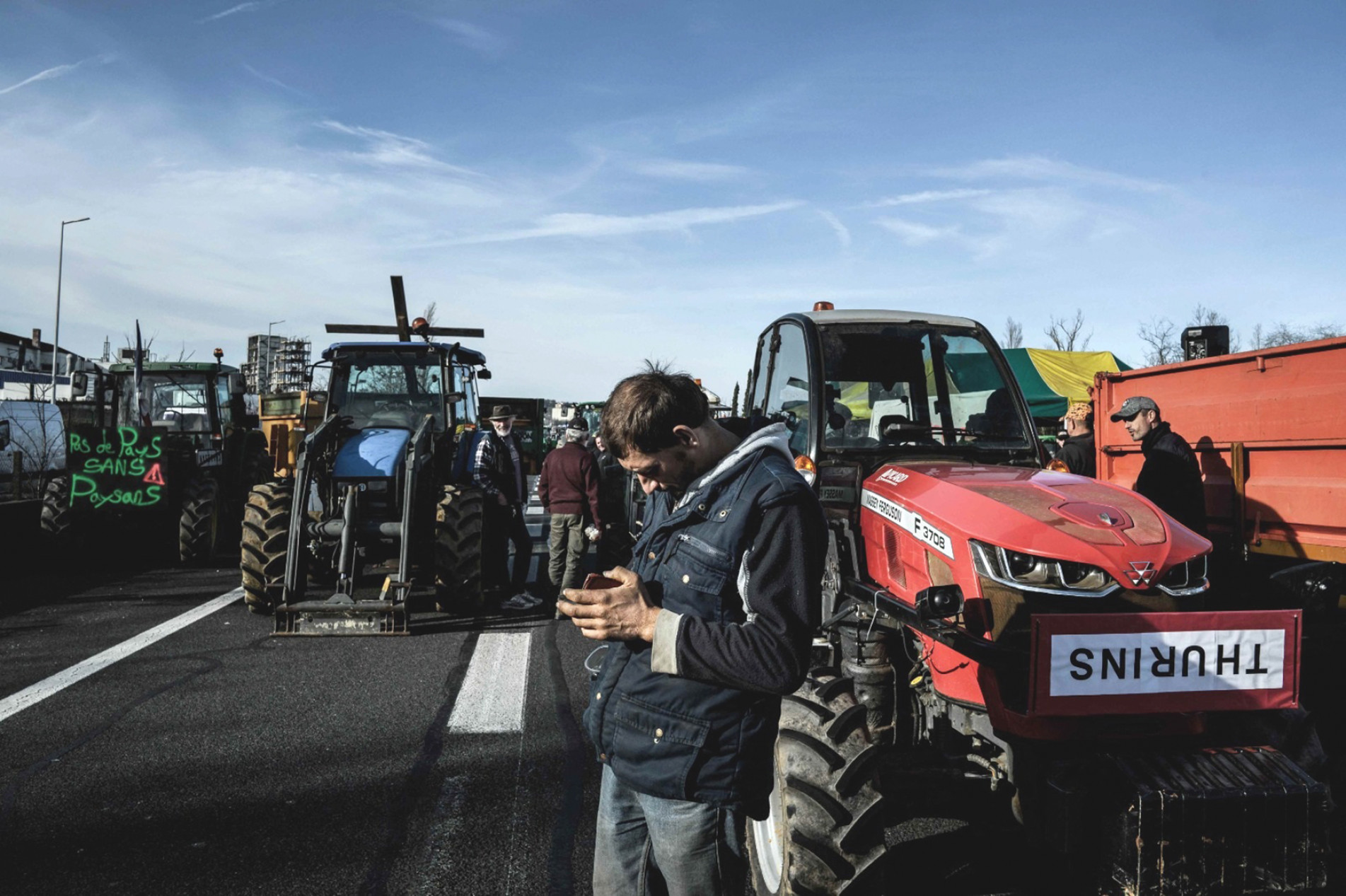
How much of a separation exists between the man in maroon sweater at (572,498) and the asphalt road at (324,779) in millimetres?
1479

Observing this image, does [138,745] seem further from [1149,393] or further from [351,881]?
[1149,393]

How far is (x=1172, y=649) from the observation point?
289cm

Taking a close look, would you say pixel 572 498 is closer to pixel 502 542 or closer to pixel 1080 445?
pixel 502 542

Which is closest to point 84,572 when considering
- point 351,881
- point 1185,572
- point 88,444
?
point 88,444

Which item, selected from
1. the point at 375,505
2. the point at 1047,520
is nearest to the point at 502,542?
the point at 375,505

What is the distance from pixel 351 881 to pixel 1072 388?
1654 centimetres

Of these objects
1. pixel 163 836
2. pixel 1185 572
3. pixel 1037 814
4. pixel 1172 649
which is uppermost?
pixel 1185 572

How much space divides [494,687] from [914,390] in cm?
349

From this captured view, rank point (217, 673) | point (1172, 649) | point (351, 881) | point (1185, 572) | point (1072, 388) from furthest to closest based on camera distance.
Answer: point (1072, 388)
point (217, 673)
point (351, 881)
point (1185, 572)
point (1172, 649)

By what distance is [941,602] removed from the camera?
2.91 metres

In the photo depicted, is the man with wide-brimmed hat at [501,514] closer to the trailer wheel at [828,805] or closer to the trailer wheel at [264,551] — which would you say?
the trailer wheel at [264,551]

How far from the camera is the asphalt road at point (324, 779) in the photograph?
356 centimetres

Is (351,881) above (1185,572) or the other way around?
the other way around

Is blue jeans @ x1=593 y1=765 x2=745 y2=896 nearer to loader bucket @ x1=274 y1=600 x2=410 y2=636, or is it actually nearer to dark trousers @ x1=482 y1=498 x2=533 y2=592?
loader bucket @ x1=274 y1=600 x2=410 y2=636
